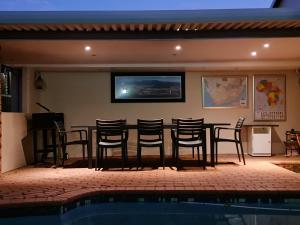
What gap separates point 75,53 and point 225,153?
184 inches

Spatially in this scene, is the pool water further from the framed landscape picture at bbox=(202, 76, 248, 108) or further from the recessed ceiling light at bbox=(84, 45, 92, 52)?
the framed landscape picture at bbox=(202, 76, 248, 108)

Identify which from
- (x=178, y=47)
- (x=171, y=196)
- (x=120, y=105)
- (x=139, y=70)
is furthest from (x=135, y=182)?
(x=139, y=70)

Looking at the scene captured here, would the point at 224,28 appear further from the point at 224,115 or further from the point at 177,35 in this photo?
the point at 224,115

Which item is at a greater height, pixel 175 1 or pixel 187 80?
pixel 175 1

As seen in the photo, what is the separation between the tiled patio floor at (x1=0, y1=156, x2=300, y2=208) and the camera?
15.8 feet

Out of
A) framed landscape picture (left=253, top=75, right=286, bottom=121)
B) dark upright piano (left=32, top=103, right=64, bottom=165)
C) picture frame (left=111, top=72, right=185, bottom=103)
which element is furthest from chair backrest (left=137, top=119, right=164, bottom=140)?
framed landscape picture (left=253, top=75, right=286, bottom=121)

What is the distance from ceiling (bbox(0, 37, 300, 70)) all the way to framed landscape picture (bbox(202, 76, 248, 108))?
Result: 0.72m

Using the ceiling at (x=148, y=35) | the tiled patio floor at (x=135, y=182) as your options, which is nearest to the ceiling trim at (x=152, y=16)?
the ceiling at (x=148, y=35)

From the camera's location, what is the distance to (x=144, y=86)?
9555 mm

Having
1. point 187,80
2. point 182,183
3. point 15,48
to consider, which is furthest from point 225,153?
point 15,48

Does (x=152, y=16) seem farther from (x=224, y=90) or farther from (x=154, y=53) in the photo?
(x=224, y=90)

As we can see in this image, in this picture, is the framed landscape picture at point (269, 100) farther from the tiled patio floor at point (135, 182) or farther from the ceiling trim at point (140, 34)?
the ceiling trim at point (140, 34)

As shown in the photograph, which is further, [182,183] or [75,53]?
[75,53]

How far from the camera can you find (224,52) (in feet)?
24.6
